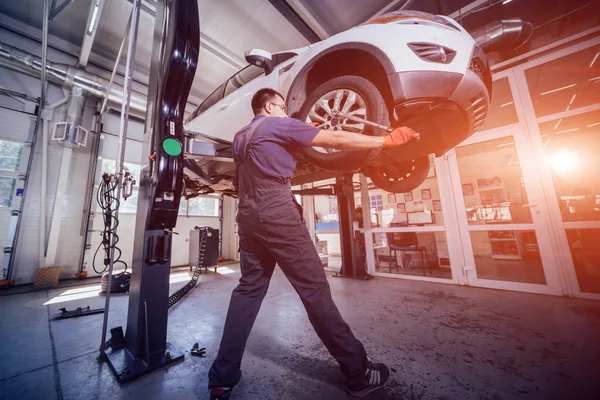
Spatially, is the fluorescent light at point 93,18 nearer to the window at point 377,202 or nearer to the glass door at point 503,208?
the glass door at point 503,208

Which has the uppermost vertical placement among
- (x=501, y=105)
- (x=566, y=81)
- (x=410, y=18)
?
(x=566, y=81)

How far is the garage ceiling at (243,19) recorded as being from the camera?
3.44 meters

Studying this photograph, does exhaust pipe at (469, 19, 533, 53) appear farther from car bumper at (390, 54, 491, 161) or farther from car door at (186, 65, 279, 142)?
car door at (186, 65, 279, 142)

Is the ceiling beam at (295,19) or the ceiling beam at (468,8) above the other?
the ceiling beam at (295,19)

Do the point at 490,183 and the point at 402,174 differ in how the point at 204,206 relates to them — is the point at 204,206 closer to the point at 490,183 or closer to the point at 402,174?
the point at 402,174

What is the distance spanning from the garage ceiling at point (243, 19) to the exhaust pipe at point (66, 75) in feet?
2.41

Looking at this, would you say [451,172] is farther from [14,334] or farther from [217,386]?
[14,334]

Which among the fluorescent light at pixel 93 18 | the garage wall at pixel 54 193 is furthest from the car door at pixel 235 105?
the garage wall at pixel 54 193

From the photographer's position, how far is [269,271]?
4.25 feet

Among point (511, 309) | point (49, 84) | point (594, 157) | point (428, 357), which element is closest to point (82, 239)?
point (49, 84)

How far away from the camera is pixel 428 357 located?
56.1 inches

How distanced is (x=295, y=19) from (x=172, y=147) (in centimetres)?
394

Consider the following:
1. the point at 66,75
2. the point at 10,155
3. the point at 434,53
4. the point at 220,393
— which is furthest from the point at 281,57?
the point at 10,155

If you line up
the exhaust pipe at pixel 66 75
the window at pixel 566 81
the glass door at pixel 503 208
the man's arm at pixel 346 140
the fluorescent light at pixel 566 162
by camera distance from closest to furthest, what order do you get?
the man's arm at pixel 346 140, the glass door at pixel 503 208, the window at pixel 566 81, the exhaust pipe at pixel 66 75, the fluorescent light at pixel 566 162
